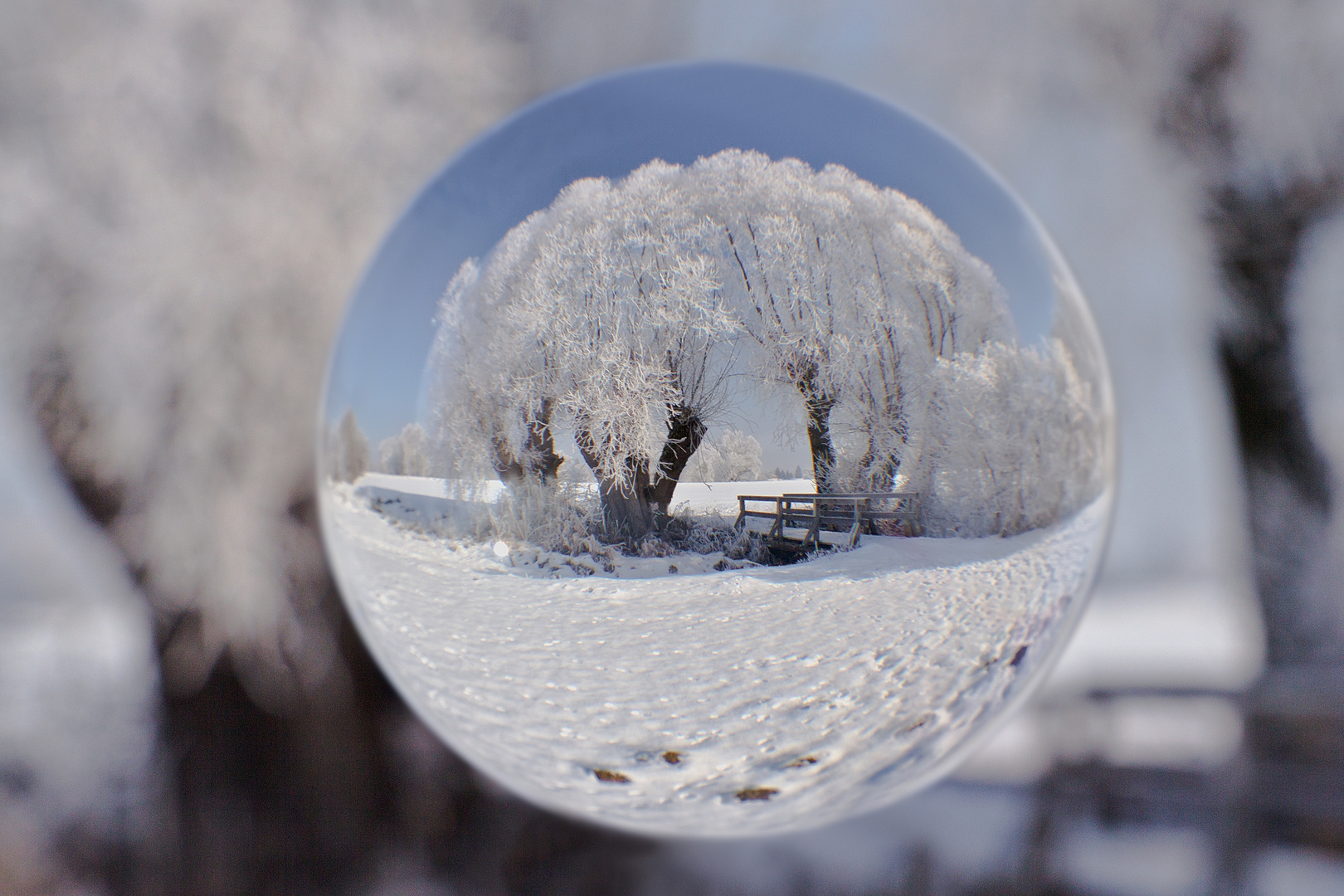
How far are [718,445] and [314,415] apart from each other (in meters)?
0.74

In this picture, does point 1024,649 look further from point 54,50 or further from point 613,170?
point 54,50

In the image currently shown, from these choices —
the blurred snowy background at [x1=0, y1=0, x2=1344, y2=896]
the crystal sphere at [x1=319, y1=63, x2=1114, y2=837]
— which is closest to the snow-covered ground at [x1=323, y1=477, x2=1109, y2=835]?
the crystal sphere at [x1=319, y1=63, x2=1114, y2=837]

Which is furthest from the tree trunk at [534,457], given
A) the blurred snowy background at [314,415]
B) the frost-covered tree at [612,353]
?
the blurred snowy background at [314,415]

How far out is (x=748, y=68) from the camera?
0.33 metres

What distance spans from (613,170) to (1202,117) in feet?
4.38

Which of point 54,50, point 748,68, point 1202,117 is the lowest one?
point 748,68

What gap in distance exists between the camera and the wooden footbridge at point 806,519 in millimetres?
246

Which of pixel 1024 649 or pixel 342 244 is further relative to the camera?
pixel 342 244

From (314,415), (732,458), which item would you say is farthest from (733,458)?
(314,415)

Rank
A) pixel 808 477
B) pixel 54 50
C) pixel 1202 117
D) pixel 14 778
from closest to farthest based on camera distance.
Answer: pixel 808 477 → pixel 54 50 → pixel 14 778 → pixel 1202 117

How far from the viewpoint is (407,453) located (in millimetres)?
289

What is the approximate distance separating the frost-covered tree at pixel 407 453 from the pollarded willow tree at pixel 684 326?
1 cm

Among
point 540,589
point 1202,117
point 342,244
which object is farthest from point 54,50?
point 1202,117

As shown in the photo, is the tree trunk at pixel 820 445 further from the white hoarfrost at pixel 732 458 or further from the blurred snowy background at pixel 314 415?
the blurred snowy background at pixel 314 415
